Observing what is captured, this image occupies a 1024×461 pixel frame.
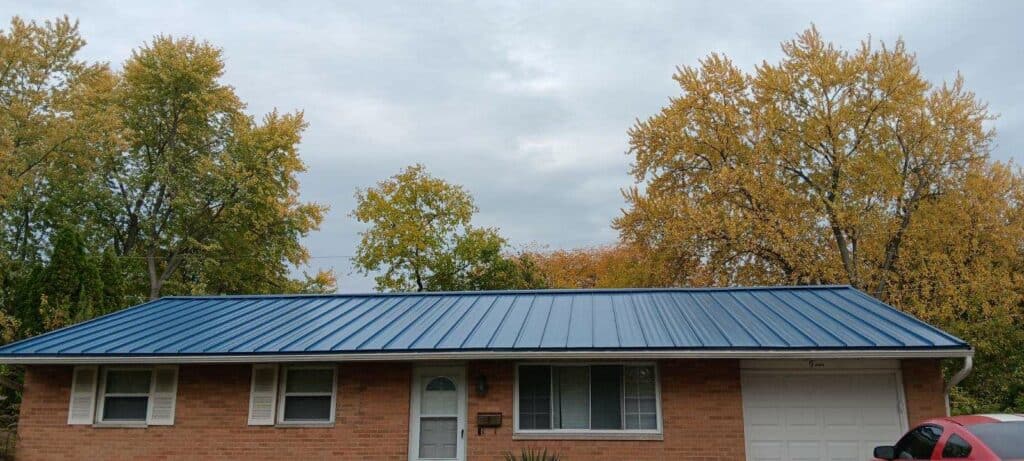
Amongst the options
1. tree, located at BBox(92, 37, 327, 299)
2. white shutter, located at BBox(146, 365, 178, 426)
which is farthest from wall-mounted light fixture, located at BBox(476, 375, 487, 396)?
tree, located at BBox(92, 37, 327, 299)

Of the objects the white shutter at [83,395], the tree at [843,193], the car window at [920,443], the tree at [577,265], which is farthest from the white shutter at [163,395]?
the tree at [577,265]

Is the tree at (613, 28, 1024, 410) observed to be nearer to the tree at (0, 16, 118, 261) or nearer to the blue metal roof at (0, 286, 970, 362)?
the blue metal roof at (0, 286, 970, 362)

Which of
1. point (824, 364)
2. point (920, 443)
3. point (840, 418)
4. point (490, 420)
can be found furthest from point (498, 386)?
point (920, 443)

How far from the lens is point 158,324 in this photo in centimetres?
1405

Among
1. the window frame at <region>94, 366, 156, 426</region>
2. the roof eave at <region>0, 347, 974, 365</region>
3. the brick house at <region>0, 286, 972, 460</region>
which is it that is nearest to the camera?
the roof eave at <region>0, 347, 974, 365</region>

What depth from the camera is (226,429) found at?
12.4 meters

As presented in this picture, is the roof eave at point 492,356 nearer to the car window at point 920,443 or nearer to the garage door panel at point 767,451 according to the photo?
the garage door panel at point 767,451

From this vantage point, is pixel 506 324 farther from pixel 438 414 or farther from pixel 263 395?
pixel 263 395

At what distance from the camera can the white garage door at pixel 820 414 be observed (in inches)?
447

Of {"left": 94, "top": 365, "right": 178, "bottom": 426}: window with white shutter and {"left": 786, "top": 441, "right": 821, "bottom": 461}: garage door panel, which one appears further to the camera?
{"left": 94, "top": 365, "right": 178, "bottom": 426}: window with white shutter

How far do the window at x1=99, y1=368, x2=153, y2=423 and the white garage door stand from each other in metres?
10.1

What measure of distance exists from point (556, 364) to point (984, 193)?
68.3ft

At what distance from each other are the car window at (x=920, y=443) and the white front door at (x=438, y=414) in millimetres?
6389

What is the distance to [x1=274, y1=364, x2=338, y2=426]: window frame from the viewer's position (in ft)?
40.4
